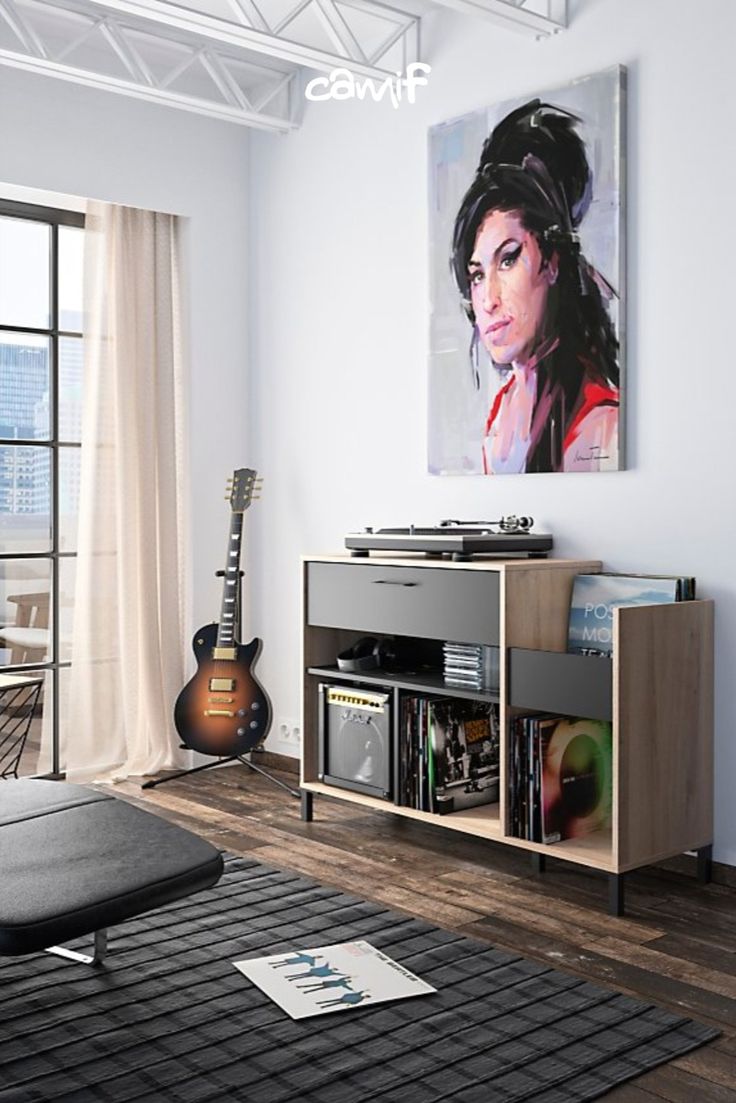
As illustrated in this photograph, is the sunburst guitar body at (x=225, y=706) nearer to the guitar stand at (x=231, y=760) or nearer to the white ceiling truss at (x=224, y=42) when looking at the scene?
the guitar stand at (x=231, y=760)

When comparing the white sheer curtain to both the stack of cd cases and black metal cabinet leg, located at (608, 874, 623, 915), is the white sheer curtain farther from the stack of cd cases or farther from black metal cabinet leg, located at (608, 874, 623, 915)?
black metal cabinet leg, located at (608, 874, 623, 915)

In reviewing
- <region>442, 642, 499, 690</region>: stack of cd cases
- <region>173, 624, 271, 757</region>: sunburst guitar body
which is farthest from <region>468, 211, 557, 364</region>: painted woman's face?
<region>173, 624, 271, 757</region>: sunburst guitar body

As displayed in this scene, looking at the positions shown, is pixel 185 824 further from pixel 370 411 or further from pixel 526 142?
pixel 526 142

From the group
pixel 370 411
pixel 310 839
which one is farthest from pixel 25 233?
pixel 310 839

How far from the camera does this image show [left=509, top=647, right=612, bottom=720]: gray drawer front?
3.15m

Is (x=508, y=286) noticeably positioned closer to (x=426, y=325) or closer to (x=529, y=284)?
(x=529, y=284)

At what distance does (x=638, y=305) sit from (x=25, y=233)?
2.38 metres

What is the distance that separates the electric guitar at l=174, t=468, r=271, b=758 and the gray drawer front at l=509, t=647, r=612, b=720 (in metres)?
1.36

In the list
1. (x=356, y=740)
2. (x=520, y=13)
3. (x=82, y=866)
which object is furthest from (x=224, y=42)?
(x=82, y=866)

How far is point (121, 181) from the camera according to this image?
456 centimetres

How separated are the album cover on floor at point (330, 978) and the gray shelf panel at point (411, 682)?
89 cm

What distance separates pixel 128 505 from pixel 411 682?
1.56 m

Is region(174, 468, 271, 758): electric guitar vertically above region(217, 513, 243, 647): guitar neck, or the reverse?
region(217, 513, 243, 647): guitar neck

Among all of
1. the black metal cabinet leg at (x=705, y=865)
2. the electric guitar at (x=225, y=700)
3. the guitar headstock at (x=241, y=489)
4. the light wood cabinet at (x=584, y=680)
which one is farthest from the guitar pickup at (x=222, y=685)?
the black metal cabinet leg at (x=705, y=865)
